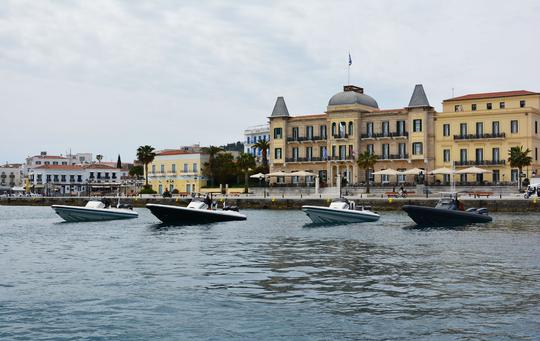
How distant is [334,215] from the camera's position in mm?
53531

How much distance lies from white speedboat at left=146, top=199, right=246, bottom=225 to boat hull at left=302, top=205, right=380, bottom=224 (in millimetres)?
7087

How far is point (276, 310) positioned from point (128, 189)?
134211mm

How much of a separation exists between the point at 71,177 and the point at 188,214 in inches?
4650

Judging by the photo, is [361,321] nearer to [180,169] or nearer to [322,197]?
[322,197]

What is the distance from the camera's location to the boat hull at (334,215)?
175ft

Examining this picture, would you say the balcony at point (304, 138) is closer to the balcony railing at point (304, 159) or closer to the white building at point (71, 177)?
the balcony railing at point (304, 159)

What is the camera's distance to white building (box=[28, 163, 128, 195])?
16225 cm

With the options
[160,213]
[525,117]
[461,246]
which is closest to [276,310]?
[461,246]

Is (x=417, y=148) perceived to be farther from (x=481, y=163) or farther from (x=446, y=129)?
(x=481, y=163)

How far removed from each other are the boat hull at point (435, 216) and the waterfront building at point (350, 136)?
45120mm

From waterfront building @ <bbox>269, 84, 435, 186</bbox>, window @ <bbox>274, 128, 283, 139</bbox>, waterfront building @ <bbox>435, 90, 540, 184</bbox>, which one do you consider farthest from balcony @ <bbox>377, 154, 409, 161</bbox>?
window @ <bbox>274, 128, 283, 139</bbox>

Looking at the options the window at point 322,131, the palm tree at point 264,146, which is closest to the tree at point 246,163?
the palm tree at point 264,146

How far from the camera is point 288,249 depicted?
33656mm

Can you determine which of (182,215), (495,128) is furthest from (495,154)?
(182,215)
